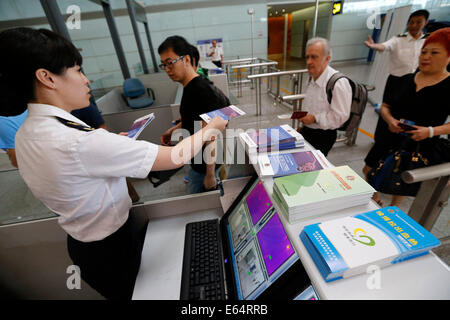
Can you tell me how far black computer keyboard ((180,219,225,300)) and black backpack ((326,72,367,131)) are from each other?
1391mm

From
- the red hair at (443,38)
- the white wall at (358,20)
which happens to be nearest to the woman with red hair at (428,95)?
the red hair at (443,38)

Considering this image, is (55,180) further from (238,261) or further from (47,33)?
(238,261)

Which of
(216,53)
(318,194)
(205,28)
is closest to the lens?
(318,194)

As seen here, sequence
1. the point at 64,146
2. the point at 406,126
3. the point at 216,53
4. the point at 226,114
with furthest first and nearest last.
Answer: the point at 216,53 → the point at 406,126 → the point at 226,114 → the point at 64,146

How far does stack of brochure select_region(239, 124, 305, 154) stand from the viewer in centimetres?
90

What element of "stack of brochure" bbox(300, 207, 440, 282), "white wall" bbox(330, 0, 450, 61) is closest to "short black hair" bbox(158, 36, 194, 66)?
"stack of brochure" bbox(300, 207, 440, 282)

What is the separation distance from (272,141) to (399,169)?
4.35 feet

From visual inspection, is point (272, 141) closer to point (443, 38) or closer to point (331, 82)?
point (331, 82)

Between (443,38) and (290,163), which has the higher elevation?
(443,38)

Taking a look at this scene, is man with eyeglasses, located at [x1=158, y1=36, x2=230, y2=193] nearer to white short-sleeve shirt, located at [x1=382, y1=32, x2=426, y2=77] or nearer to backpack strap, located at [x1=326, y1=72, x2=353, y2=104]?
backpack strap, located at [x1=326, y1=72, x2=353, y2=104]

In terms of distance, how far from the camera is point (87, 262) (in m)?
0.89

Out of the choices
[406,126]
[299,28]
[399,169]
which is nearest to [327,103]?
[406,126]

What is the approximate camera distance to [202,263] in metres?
0.94

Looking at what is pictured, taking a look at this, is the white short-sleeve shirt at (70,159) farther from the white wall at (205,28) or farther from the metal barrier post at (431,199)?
the white wall at (205,28)
